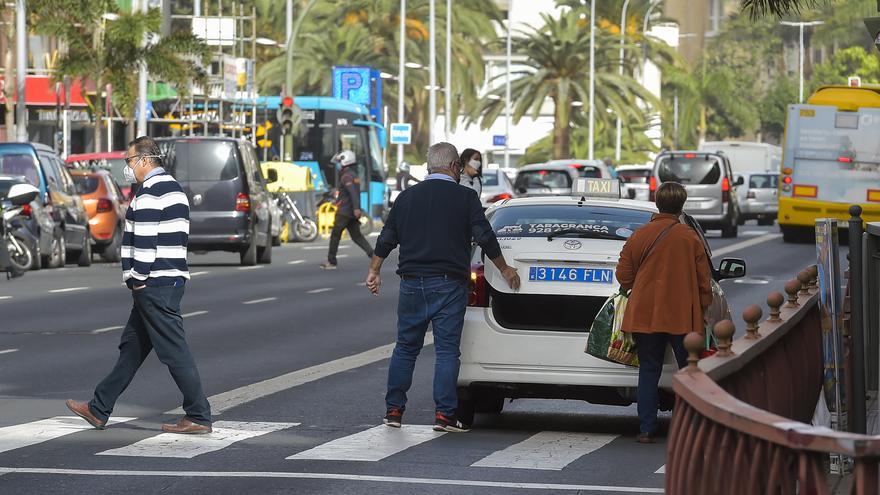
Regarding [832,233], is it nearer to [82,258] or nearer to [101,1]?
[82,258]

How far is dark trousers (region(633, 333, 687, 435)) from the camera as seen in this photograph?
431 inches

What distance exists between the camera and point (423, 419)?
39.7 ft

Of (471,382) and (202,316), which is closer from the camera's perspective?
(471,382)

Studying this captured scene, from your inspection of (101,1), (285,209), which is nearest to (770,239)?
(285,209)

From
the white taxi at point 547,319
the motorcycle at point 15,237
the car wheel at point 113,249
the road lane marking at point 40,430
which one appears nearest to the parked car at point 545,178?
the car wheel at point 113,249

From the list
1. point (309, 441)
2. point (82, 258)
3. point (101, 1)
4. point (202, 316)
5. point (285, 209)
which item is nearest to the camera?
point (309, 441)

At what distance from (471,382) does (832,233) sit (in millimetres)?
2563

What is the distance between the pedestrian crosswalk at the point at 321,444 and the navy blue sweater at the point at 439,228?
94 cm

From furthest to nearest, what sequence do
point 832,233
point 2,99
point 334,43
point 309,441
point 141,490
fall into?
point 334,43 → point 2,99 → point 309,441 → point 832,233 → point 141,490

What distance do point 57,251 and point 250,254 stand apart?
2.98m

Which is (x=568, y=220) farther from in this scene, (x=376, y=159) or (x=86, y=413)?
(x=376, y=159)

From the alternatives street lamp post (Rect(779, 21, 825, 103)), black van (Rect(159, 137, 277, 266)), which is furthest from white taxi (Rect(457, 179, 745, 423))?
street lamp post (Rect(779, 21, 825, 103))

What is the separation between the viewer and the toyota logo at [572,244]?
453 inches

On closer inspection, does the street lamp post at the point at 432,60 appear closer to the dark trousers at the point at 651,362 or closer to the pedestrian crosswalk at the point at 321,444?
the pedestrian crosswalk at the point at 321,444
